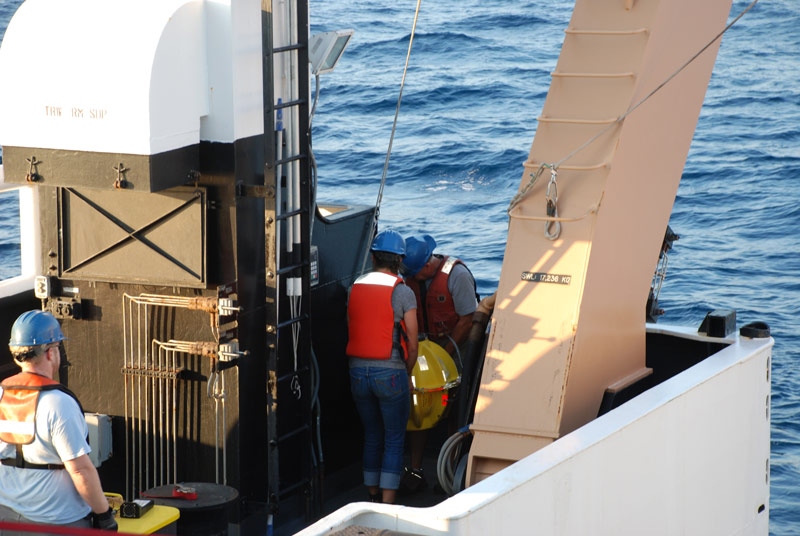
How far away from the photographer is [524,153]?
21594 mm

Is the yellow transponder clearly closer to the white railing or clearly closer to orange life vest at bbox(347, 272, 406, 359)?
orange life vest at bbox(347, 272, 406, 359)

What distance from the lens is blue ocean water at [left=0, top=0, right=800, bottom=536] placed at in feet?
54.2

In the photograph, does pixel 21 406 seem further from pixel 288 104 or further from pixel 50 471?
pixel 288 104

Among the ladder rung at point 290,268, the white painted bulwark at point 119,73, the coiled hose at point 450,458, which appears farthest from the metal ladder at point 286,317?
the coiled hose at point 450,458

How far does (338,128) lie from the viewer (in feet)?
76.4

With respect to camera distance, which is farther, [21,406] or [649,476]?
[649,476]

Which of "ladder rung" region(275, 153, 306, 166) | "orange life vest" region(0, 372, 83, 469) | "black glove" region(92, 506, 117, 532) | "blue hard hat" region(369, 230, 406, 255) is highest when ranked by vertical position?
"ladder rung" region(275, 153, 306, 166)

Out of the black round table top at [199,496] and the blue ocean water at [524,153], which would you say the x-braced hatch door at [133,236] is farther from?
the blue ocean water at [524,153]

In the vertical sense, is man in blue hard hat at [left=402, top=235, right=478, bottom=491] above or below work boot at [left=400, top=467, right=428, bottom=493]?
above

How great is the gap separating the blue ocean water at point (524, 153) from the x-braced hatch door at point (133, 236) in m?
7.17

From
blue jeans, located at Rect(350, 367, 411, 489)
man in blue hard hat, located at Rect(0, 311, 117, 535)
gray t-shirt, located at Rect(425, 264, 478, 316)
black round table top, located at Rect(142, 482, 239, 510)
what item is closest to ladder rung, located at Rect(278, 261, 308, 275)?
blue jeans, located at Rect(350, 367, 411, 489)

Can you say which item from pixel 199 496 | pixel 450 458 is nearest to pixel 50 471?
pixel 199 496

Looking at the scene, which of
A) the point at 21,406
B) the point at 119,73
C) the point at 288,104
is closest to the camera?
the point at 21,406

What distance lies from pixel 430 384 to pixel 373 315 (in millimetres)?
816
